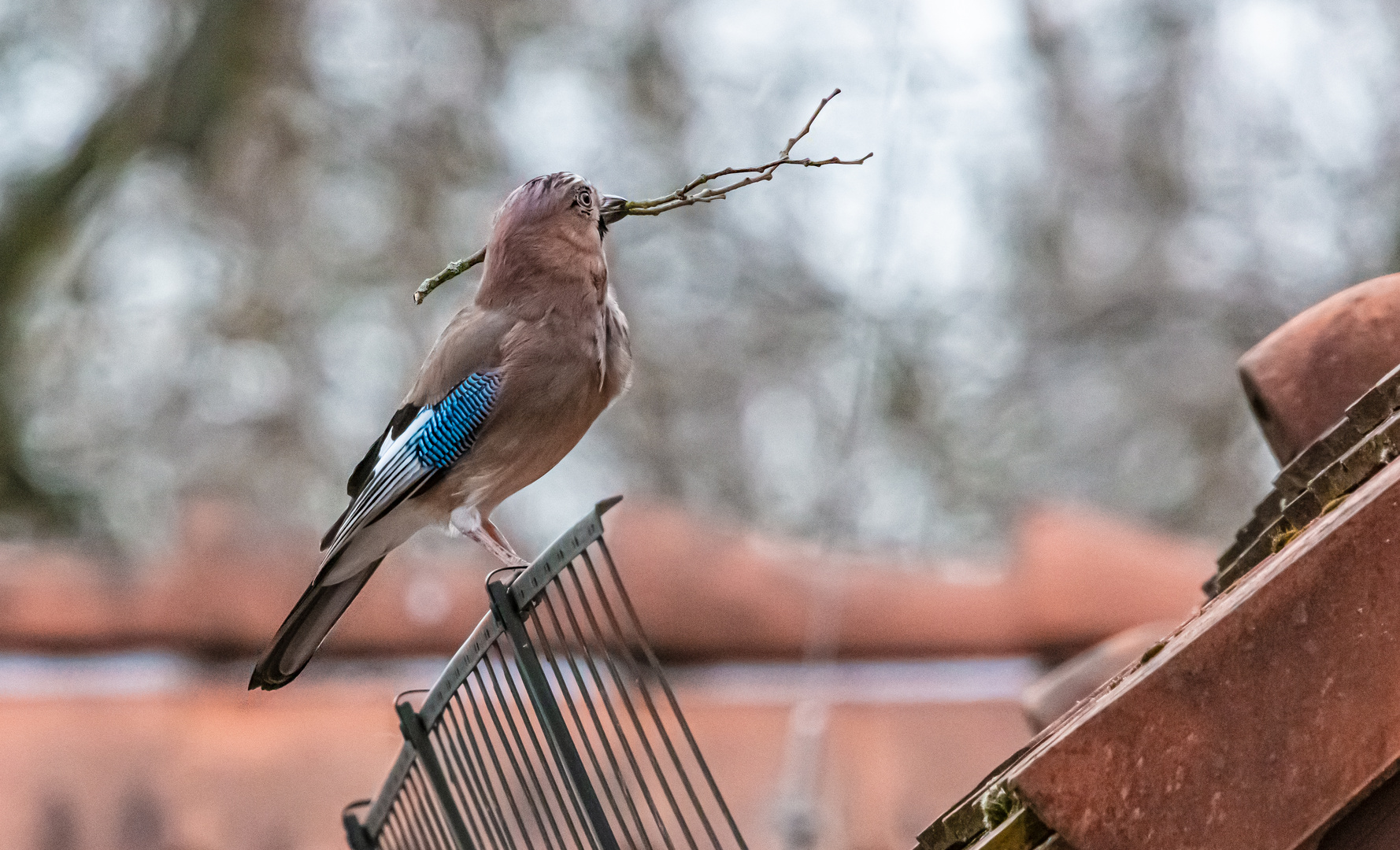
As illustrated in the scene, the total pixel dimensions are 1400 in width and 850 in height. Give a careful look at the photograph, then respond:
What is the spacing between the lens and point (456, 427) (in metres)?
1.94

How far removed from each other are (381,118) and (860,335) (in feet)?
6.49

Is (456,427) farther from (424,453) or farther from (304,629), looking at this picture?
(304,629)

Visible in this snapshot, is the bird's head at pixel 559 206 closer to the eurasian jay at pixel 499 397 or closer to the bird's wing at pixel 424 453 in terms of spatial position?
the eurasian jay at pixel 499 397

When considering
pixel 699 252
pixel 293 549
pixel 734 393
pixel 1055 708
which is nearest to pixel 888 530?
pixel 734 393

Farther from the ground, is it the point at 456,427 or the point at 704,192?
the point at 456,427

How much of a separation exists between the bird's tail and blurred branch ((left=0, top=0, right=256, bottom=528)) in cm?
345

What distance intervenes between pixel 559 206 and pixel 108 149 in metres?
4.28

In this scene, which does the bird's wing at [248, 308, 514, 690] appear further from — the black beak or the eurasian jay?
the black beak

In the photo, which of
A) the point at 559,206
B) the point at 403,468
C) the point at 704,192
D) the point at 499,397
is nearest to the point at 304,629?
the point at 403,468

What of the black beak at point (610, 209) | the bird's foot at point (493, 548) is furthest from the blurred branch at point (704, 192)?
the bird's foot at point (493, 548)

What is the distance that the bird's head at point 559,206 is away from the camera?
6.09 feet

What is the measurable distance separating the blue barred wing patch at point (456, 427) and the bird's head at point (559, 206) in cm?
20

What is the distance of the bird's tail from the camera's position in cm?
191

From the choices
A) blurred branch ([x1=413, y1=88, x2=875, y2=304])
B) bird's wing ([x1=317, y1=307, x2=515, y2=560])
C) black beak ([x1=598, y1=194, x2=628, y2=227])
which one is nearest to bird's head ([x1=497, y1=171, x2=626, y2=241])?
black beak ([x1=598, y1=194, x2=628, y2=227])
